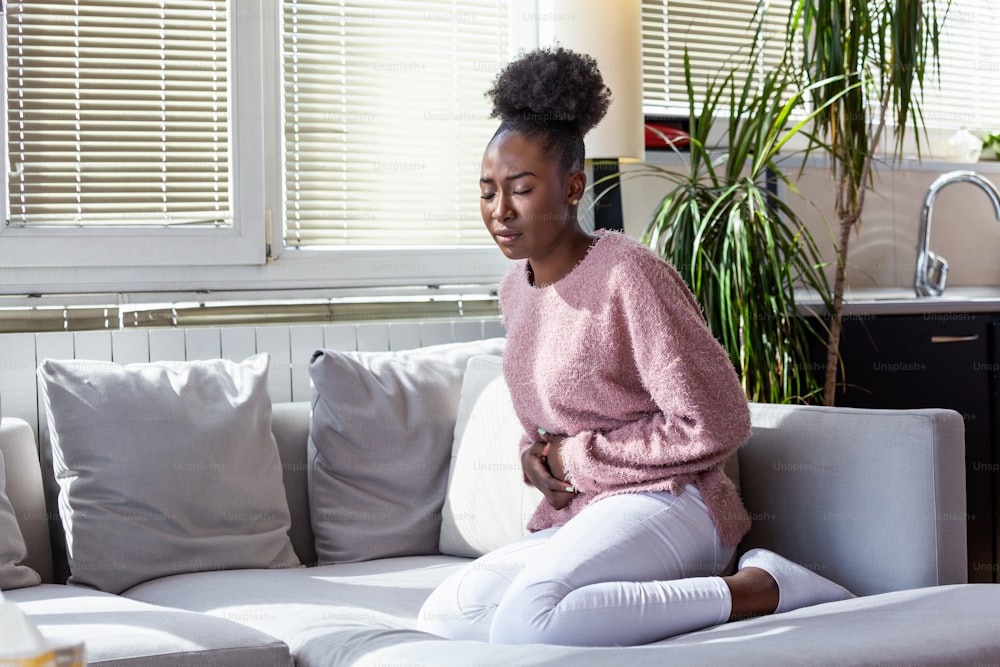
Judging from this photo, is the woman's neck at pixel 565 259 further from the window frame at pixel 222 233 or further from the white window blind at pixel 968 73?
the white window blind at pixel 968 73

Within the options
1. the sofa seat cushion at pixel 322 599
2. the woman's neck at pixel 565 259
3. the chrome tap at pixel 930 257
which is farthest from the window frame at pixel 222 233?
the chrome tap at pixel 930 257

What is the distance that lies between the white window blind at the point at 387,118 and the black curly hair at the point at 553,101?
104 centimetres

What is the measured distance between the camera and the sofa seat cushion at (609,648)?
1340 millimetres

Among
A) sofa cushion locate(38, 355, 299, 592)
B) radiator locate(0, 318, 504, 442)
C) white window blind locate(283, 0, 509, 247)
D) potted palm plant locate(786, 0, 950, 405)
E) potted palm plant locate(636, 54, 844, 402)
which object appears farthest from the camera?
white window blind locate(283, 0, 509, 247)

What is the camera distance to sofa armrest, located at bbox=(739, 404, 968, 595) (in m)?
1.68

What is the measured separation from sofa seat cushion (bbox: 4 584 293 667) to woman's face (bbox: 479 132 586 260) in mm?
723

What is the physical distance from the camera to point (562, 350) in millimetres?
1784

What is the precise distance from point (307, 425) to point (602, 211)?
107cm

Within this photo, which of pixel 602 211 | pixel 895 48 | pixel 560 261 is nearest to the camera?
pixel 560 261

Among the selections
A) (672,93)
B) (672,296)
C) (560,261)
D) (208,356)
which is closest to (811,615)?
(672,296)

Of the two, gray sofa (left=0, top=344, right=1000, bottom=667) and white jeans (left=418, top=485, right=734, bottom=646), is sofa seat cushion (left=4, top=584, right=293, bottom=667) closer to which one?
gray sofa (left=0, top=344, right=1000, bottom=667)

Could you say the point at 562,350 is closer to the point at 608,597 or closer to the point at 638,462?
the point at 638,462

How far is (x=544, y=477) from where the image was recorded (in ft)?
5.99

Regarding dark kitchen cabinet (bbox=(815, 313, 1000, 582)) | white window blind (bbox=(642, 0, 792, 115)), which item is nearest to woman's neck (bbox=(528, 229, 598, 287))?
dark kitchen cabinet (bbox=(815, 313, 1000, 582))
